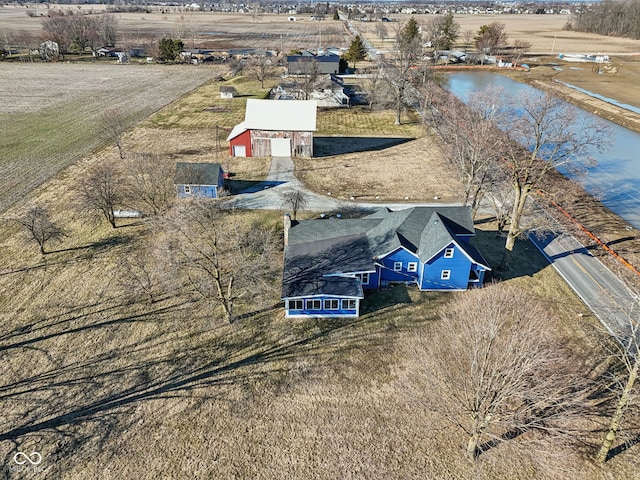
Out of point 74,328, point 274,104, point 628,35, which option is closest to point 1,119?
point 274,104

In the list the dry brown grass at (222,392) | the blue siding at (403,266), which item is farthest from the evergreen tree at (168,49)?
the blue siding at (403,266)

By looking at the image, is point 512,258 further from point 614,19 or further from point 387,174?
point 614,19

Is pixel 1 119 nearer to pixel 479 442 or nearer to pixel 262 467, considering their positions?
pixel 262 467

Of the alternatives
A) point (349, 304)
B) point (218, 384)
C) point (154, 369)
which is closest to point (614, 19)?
point (349, 304)

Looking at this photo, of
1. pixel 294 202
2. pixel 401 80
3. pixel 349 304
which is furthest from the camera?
pixel 401 80

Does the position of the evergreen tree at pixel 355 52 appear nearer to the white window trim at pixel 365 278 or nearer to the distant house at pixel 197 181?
the distant house at pixel 197 181

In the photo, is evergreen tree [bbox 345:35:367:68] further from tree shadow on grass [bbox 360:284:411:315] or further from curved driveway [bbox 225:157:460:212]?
tree shadow on grass [bbox 360:284:411:315]
